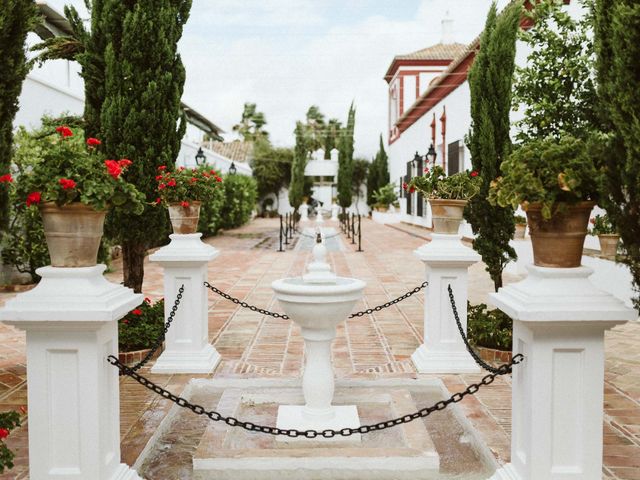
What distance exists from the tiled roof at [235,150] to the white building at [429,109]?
9.61 metres

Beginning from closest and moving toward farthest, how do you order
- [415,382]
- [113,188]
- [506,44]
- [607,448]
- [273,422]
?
[113,188] → [607,448] → [273,422] → [415,382] → [506,44]

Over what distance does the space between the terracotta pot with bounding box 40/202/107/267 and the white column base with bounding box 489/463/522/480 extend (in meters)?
2.42

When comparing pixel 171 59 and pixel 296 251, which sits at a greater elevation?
pixel 171 59

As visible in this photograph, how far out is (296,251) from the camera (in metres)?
17.2

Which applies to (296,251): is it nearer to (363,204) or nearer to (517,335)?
(517,335)

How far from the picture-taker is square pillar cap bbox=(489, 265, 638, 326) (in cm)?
288

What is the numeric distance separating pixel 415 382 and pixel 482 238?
1930 mm

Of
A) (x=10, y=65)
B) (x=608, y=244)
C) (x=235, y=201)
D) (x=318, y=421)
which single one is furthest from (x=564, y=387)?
(x=235, y=201)

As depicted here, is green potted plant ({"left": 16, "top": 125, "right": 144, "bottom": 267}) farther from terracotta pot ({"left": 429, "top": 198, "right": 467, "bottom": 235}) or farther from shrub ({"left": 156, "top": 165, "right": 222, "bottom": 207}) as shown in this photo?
terracotta pot ({"left": 429, "top": 198, "right": 467, "bottom": 235})

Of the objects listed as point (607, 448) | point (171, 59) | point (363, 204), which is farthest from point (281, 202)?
point (607, 448)

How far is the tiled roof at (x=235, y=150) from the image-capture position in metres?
41.3

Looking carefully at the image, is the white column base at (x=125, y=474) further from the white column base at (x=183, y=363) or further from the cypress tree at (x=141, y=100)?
the cypress tree at (x=141, y=100)

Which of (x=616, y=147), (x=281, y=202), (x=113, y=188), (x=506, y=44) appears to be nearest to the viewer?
(x=616, y=147)

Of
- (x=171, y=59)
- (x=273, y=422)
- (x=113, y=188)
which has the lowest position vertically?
(x=273, y=422)
